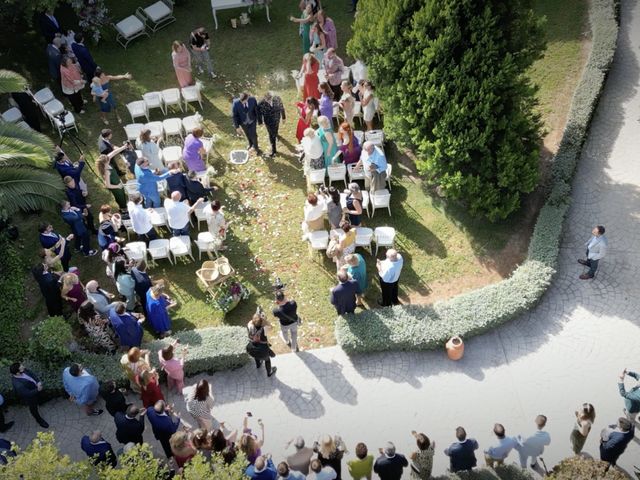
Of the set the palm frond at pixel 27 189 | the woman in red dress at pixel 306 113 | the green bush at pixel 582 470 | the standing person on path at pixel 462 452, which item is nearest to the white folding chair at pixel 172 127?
the woman in red dress at pixel 306 113

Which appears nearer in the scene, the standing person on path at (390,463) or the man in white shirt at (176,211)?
the standing person on path at (390,463)

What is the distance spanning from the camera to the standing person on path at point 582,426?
12.9 m

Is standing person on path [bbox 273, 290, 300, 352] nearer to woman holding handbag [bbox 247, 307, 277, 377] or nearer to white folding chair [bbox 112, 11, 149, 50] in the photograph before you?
woman holding handbag [bbox 247, 307, 277, 377]

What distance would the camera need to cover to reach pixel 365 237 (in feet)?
56.0

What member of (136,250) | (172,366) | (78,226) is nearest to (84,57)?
(78,226)

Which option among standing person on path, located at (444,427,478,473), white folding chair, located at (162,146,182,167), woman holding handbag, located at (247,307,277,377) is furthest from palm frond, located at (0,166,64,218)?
standing person on path, located at (444,427,478,473)

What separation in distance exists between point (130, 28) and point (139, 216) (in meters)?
9.23

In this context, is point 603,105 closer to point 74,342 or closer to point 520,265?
point 520,265

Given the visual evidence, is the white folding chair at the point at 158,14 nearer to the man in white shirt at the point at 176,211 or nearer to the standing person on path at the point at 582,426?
the man in white shirt at the point at 176,211

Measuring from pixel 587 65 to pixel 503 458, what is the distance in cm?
1290

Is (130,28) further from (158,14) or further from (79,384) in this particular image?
(79,384)

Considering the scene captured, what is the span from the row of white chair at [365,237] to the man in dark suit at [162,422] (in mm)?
5420

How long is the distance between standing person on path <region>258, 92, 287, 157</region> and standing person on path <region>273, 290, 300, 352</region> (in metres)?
6.15

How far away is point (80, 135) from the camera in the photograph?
2097cm
